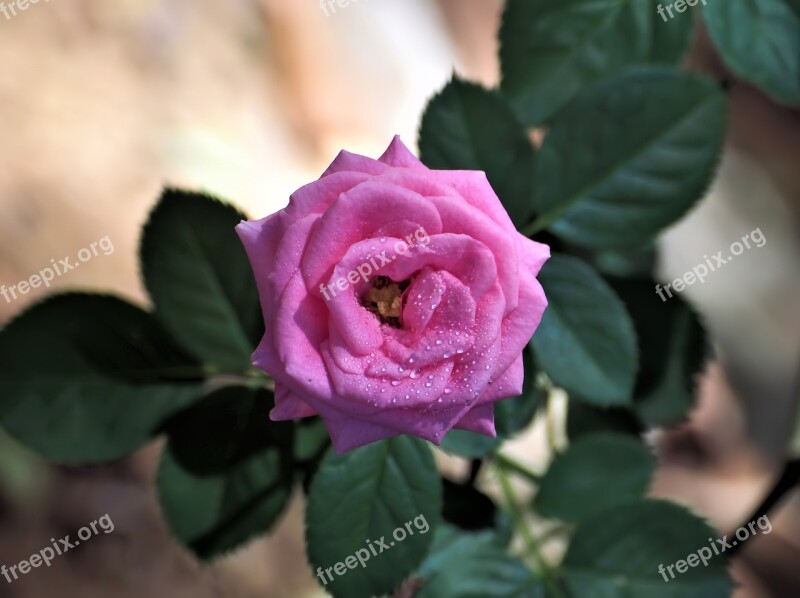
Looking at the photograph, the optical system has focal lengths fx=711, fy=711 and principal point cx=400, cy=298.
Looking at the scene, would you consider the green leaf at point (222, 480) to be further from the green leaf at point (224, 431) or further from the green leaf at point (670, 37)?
the green leaf at point (670, 37)

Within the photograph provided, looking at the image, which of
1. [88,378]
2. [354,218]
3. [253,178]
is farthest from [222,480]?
[253,178]

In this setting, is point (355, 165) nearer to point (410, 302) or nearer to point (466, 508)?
point (410, 302)

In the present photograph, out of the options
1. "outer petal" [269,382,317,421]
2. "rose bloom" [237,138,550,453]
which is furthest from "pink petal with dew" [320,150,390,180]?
"outer petal" [269,382,317,421]

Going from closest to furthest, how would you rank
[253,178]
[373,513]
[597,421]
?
[373,513], [597,421], [253,178]

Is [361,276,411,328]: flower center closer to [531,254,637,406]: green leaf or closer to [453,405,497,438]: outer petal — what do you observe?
[453,405,497,438]: outer petal

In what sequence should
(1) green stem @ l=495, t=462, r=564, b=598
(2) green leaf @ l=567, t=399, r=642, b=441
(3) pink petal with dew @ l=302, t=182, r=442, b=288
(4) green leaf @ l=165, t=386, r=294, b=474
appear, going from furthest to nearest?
1. (2) green leaf @ l=567, t=399, r=642, b=441
2. (1) green stem @ l=495, t=462, r=564, b=598
3. (4) green leaf @ l=165, t=386, r=294, b=474
4. (3) pink petal with dew @ l=302, t=182, r=442, b=288

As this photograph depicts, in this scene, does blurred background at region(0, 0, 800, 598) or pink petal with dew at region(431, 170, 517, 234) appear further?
blurred background at region(0, 0, 800, 598)

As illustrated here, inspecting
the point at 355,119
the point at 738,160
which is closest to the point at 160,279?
the point at 355,119
